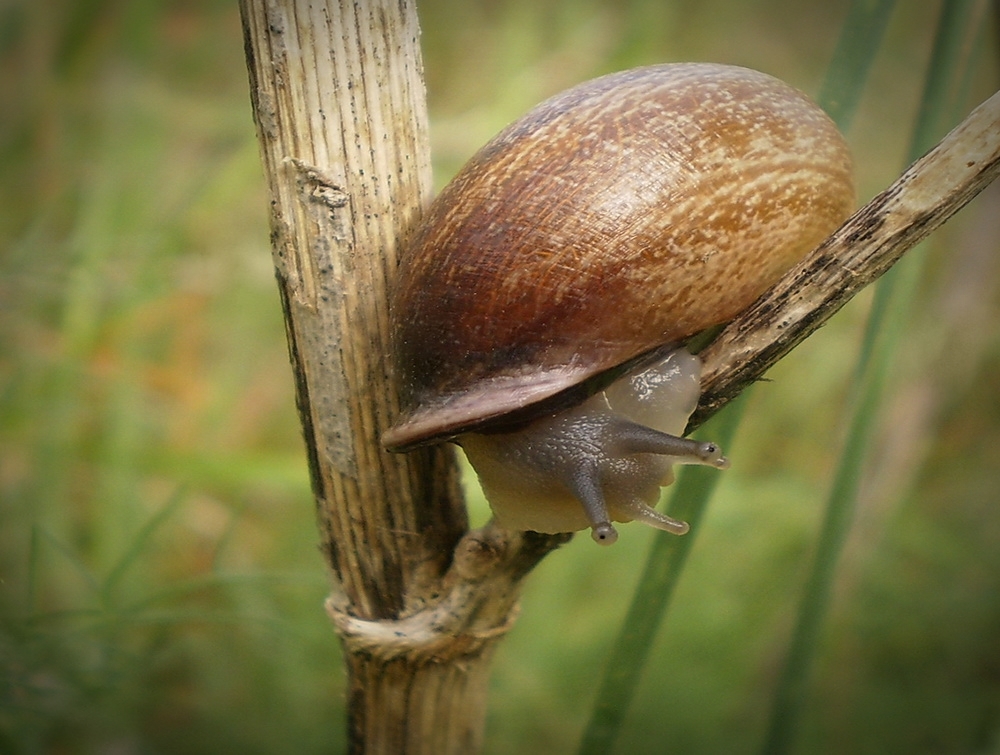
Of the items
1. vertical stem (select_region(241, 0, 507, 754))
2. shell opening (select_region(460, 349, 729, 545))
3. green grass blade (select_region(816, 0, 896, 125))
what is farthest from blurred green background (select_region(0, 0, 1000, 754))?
green grass blade (select_region(816, 0, 896, 125))

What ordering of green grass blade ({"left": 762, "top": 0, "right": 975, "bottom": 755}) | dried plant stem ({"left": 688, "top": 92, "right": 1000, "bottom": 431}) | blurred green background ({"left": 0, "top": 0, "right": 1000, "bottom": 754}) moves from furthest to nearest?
1. blurred green background ({"left": 0, "top": 0, "right": 1000, "bottom": 754})
2. green grass blade ({"left": 762, "top": 0, "right": 975, "bottom": 755})
3. dried plant stem ({"left": 688, "top": 92, "right": 1000, "bottom": 431})

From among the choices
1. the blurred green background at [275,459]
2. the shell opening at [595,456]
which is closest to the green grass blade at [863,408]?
the shell opening at [595,456]

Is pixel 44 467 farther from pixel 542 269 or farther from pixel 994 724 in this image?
pixel 994 724

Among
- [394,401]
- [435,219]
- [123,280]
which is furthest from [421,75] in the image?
[123,280]

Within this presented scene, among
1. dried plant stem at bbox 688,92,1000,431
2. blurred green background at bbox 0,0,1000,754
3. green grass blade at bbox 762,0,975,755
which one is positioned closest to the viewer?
dried plant stem at bbox 688,92,1000,431

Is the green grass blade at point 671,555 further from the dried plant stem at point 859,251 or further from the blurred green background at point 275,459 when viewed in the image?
the blurred green background at point 275,459

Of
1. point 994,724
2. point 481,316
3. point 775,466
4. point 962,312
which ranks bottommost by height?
point 994,724

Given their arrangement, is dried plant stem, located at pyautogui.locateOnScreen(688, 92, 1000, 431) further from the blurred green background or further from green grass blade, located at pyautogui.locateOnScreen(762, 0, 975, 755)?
the blurred green background

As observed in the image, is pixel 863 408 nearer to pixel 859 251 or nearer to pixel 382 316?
pixel 859 251
